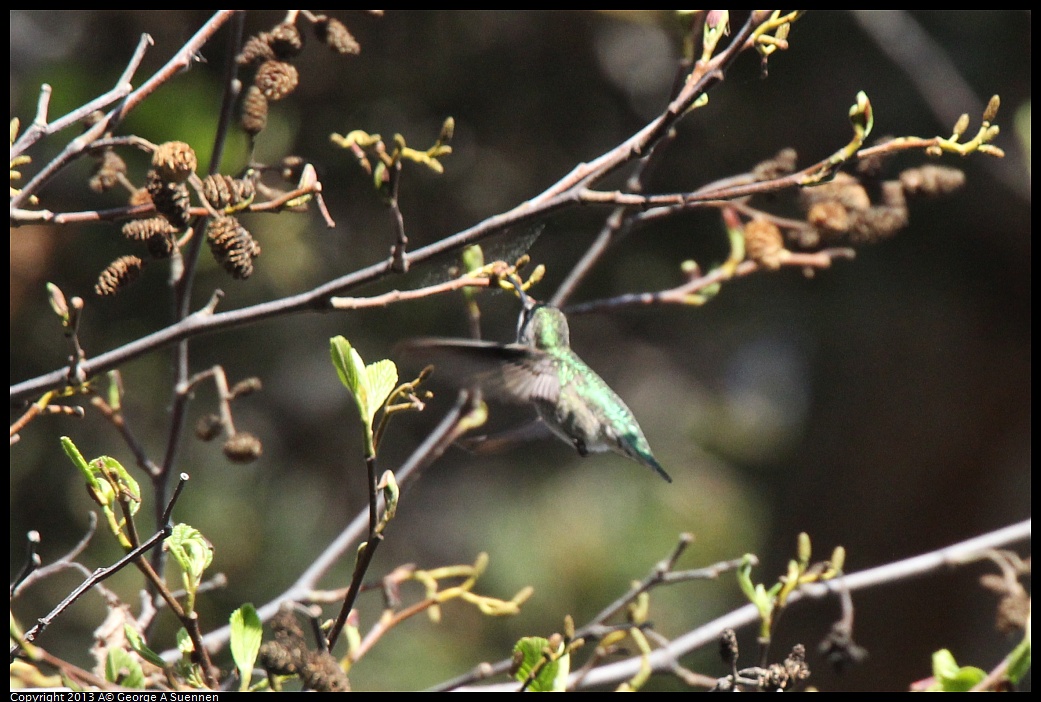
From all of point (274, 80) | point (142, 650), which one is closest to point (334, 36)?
point (274, 80)

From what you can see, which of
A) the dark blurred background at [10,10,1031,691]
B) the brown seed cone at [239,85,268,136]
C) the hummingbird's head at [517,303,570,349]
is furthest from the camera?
the dark blurred background at [10,10,1031,691]

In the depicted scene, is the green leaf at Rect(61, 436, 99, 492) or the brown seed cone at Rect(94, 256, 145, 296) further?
the brown seed cone at Rect(94, 256, 145, 296)

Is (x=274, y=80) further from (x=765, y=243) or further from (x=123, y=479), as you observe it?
(x=765, y=243)

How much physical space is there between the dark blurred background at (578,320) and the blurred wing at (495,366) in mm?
1275

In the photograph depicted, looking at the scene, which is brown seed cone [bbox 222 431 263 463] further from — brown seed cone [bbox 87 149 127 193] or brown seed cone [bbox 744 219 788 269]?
brown seed cone [bbox 744 219 788 269]

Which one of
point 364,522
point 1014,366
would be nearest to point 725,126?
point 1014,366

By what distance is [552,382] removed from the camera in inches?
59.1

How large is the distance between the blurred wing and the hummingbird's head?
6 cm

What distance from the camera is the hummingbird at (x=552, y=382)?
1237 mm

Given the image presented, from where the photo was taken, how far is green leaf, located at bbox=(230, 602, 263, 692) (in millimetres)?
832

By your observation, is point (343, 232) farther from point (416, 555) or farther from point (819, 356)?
point (819, 356)

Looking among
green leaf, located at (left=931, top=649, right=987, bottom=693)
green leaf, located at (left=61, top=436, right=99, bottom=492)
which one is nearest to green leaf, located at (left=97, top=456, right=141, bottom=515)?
green leaf, located at (left=61, top=436, right=99, bottom=492)

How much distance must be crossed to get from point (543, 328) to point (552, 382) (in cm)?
9

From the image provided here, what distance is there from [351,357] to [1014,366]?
3153mm
